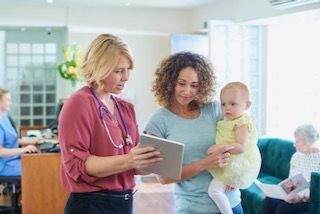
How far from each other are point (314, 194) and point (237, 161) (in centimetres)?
184

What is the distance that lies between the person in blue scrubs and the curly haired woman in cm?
270

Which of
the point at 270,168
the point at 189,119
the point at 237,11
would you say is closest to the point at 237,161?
the point at 189,119

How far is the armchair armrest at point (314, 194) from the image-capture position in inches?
139

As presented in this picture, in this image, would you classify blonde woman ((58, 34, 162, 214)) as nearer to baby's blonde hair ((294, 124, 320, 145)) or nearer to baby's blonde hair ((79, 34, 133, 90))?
baby's blonde hair ((79, 34, 133, 90))

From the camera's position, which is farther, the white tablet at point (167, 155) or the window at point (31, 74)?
the window at point (31, 74)

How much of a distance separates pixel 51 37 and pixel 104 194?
6729mm

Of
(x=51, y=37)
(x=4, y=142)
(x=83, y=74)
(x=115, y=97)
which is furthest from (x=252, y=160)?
(x=51, y=37)

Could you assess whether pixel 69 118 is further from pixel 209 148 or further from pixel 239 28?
pixel 239 28

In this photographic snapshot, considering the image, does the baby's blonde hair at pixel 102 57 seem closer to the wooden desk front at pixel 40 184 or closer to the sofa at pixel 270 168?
the wooden desk front at pixel 40 184

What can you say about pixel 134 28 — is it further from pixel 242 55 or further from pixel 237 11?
pixel 242 55

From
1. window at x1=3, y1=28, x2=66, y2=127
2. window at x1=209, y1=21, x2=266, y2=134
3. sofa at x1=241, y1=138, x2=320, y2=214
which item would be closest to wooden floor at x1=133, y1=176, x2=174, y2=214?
sofa at x1=241, y1=138, x2=320, y2=214

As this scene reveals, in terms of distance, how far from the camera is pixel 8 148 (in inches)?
173

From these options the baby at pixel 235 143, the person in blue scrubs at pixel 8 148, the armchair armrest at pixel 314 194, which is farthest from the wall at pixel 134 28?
the baby at pixel 235 143

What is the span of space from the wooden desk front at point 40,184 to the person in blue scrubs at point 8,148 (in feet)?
0.69
